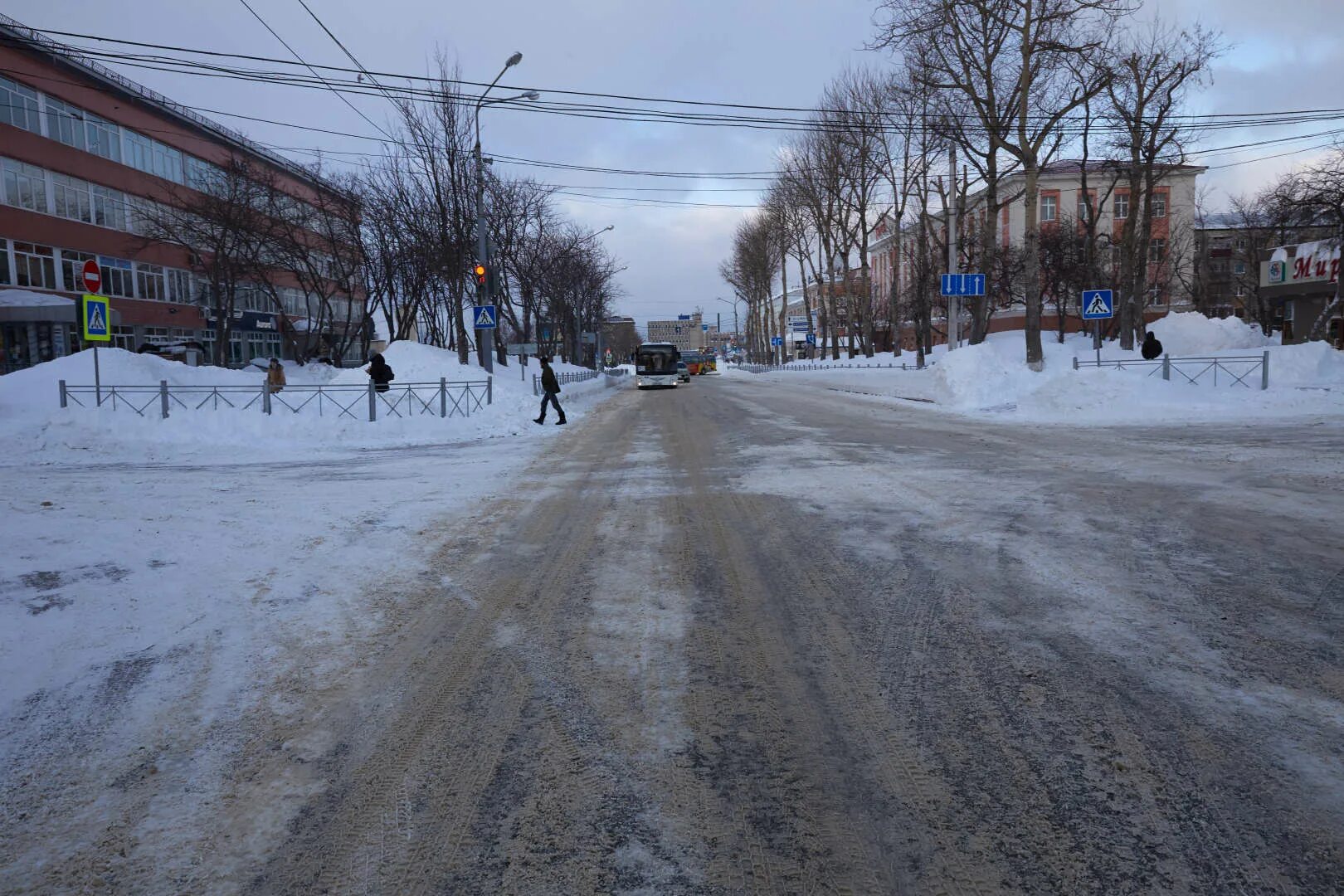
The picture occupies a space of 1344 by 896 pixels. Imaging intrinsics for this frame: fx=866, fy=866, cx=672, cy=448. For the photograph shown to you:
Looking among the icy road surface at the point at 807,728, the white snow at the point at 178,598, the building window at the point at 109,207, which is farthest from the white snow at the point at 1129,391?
the building window at the point at 109,207

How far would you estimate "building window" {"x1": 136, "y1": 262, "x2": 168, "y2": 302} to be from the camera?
4941cm

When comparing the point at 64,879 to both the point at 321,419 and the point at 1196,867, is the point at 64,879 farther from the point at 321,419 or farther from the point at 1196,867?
the point at 321,419

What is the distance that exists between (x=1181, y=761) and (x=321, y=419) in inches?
714

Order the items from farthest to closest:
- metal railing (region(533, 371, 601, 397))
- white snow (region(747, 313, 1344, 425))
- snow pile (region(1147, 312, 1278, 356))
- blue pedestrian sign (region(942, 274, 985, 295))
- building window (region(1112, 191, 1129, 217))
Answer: building window (region(1112, 191, 1129, 217)) < snow pile (region(1147, 312, 1278, 356)) < metal railing (region(533, 371, 601, 397)) < blue pedestrian sign (region(942, 274, 985, 295)) < white snow (region(747, 313, 1344, 425))

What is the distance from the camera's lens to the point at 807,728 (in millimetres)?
3822

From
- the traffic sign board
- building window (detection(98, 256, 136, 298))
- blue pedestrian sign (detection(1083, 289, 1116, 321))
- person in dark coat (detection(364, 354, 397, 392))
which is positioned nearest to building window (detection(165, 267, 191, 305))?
building window (detection(98, 256, 136, 298))

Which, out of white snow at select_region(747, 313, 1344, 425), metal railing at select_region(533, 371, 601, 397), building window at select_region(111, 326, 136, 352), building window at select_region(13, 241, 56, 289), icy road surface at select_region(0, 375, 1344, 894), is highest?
building window at select_region(13, 241, 56, 289)

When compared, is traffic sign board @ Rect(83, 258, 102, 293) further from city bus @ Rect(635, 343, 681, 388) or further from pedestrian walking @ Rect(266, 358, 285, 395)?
city bus @ Rect(635, 343, 681, 388)

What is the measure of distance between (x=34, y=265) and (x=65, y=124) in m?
7.80

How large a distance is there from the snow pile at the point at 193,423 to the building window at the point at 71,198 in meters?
25.7

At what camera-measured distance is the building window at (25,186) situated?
38.9 metres

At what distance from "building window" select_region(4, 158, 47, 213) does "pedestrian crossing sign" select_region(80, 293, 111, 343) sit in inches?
1127

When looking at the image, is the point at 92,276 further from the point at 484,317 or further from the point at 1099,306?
the point at 1099,306

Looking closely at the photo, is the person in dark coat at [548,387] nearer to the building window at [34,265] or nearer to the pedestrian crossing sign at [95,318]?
the pedestrian crossing sign at [95,318]
